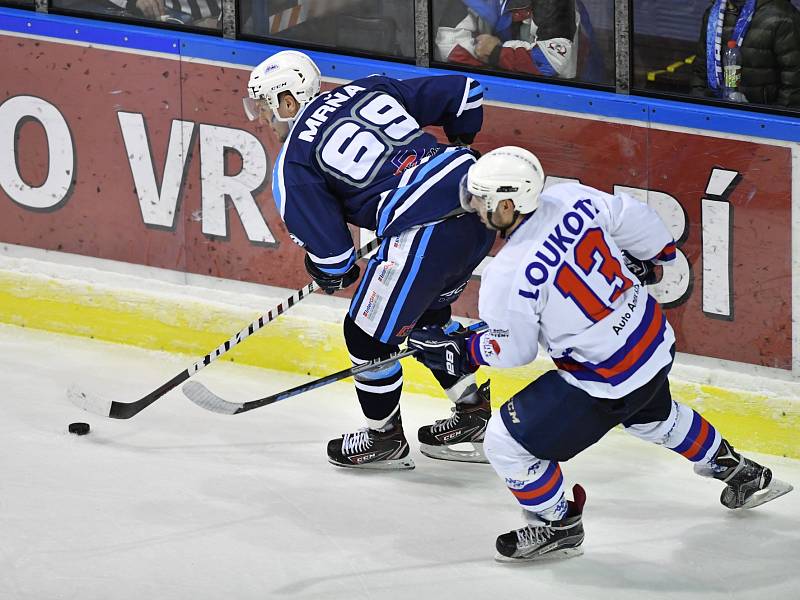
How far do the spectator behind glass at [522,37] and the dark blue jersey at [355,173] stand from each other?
712 millimetres

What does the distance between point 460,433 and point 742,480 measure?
848 millimetres

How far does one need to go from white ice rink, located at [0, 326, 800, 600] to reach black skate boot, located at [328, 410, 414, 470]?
3 centimetres

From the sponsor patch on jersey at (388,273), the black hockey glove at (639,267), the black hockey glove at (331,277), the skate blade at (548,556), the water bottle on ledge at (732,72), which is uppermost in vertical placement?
the water bottle on ledge at (732,72)

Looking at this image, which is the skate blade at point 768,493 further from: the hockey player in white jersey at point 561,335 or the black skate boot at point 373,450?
the black skate boot at point 373,450

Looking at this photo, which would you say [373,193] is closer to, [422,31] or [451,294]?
[451,294]

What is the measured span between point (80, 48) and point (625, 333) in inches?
97.4

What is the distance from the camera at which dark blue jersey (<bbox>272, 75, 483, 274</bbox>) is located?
3.69m

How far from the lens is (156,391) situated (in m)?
4.21

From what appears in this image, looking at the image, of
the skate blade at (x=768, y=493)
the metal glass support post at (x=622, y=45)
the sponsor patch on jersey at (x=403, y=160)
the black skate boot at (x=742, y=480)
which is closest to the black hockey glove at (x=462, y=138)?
the sponsor patch on jersey at (x=403, y=160)

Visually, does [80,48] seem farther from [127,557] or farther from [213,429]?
[127,557]

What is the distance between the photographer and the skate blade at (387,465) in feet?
13.4

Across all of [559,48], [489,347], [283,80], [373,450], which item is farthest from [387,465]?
[559,48]

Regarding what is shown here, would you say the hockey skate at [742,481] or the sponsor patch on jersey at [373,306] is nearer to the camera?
the hockey skate at [742,481]

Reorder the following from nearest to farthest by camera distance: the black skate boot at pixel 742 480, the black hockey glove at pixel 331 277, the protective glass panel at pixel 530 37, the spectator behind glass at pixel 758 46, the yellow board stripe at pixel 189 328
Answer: the black skate boot at pixel 742 480 → the black hockey glove at pixel 331 277 → the spectator behind glass at pixel 758 46 → the protective glass panel at pixel 530 37 → the yellow board stripe at pixel 189 328
